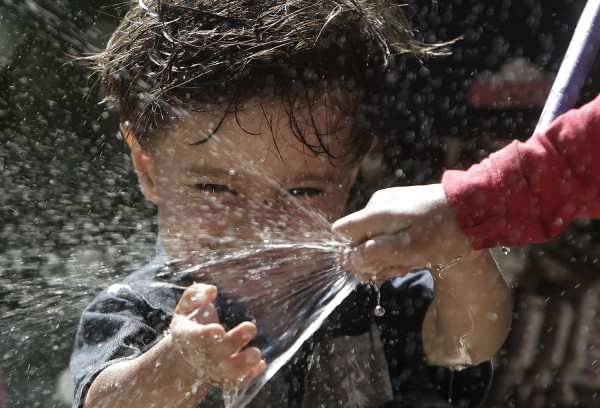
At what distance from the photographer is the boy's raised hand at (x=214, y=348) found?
780 millimetres

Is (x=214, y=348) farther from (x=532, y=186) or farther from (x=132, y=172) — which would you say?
(x=132, y=172)

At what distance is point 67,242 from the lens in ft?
5.80

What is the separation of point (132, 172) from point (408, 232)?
35.7 inches

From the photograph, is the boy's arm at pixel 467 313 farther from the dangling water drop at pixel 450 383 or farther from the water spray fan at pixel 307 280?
the water spray fan at pixel 307 280

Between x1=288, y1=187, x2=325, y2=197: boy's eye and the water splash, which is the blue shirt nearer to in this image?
the water splash

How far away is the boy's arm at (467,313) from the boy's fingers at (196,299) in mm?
326

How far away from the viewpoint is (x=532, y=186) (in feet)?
2.38

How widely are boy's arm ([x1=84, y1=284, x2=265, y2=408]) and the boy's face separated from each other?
0.21 m

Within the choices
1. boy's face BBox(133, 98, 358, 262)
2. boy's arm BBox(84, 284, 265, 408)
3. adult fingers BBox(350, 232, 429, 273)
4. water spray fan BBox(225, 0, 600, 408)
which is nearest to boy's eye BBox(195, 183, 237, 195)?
boy's face BBox(133, 98, 358, 262)

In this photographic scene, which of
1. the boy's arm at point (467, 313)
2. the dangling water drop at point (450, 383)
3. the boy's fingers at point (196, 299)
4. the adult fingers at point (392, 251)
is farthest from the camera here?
the dangling water drop at point (450, 383)

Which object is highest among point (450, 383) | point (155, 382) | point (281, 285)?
point (155, 382)

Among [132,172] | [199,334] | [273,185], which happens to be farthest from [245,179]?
[132,172]

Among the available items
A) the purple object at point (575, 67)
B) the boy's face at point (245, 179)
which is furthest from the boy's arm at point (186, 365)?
the purple object at point (575, 67)

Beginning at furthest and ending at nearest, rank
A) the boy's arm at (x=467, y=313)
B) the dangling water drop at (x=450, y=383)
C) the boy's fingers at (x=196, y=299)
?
the dangling water drop at (x=450, y=383), the boy's arm at (x=467, y=313), the boy's fingers at (x=196, y=299)
